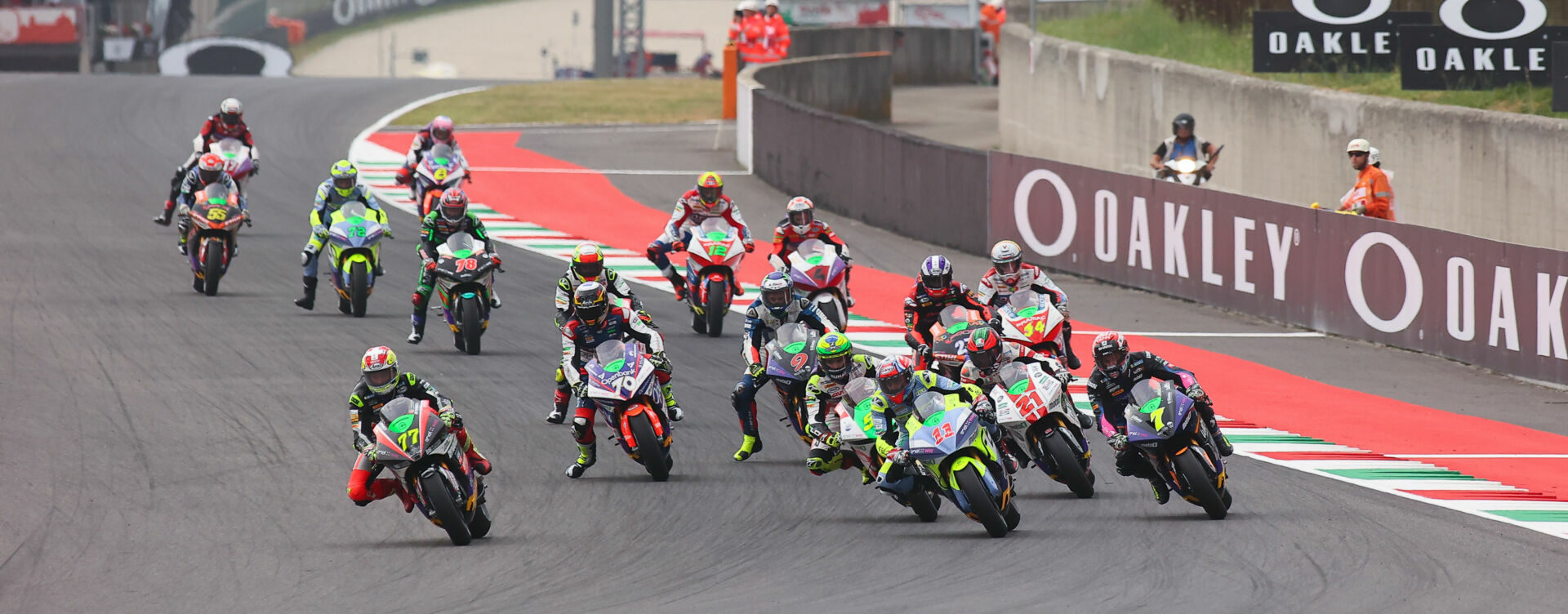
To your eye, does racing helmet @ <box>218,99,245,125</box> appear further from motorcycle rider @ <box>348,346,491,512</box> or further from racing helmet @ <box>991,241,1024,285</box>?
motorcycle rider @ <box>348,346,491,512</box>

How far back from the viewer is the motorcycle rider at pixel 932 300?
52.5ft

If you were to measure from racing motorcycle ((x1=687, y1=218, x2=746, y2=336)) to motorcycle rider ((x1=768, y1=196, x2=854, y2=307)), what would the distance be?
45.9 inches

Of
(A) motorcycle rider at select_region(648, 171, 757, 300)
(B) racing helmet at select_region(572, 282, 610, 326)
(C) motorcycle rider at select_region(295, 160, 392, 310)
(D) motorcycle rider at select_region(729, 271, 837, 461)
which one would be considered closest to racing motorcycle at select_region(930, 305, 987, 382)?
(D) motorcycle rider at select_region(729, 271, 837, 461)

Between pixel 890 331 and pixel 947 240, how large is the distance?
578cm

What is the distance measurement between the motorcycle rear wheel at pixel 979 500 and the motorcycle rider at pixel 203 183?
12.9m

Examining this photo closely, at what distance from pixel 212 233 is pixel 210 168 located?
779mm

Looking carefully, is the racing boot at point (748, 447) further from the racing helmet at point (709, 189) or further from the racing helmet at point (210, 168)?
the racing helmet at point (210, 168)

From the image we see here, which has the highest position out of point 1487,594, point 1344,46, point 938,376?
point 1344,46

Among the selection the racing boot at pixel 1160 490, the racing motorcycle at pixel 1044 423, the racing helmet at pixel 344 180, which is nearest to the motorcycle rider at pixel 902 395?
the racing motorcycle at pixel 1044 423

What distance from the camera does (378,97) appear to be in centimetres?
4441

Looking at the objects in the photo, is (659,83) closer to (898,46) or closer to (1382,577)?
(898,46)

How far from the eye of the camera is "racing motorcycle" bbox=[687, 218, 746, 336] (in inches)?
803

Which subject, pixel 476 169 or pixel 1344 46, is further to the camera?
pixel 476 169

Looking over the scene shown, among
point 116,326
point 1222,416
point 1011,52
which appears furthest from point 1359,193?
point 1011,52
